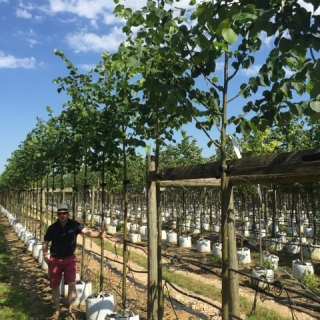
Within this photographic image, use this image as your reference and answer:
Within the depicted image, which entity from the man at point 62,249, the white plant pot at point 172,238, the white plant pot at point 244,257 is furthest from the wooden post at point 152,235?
the white plant pot at point 172,238

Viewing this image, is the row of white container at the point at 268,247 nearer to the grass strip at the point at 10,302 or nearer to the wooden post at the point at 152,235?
the wooden post at the point at 152,235

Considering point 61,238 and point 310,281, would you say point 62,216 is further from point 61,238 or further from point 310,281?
point 310,281

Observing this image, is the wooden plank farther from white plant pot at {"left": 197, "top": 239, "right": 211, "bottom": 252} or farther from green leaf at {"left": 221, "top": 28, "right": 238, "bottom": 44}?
white plant pot at {"left": 197, "top": 239, "right": 211, "bottom": 252}

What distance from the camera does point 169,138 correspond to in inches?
182

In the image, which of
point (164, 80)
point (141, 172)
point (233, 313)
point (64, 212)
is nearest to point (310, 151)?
point (164, 80)

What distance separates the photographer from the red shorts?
5340 millimetres

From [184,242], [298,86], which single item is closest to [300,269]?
[184,242]

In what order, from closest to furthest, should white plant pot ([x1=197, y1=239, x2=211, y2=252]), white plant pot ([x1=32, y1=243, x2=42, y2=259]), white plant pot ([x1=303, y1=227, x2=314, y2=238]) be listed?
white plant pot ([x1=32, y1=243, x2=42, y2=259]) → white plant pot ([x1=197, y1=239, x2=211, y2=252]) → white plant pot ([x1=303, y1=227, x2=314, y2=238])

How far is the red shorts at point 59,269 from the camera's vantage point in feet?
17.5

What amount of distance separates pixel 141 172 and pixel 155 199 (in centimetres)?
2162

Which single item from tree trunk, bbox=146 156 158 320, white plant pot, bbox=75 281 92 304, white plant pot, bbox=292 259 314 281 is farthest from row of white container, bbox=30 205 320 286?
white plant pot, bbox=75 281 92 304

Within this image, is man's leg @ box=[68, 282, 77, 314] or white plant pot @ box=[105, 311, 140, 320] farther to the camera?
man's leg @ box=[68, 282, 77, 314]

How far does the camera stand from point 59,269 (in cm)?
540

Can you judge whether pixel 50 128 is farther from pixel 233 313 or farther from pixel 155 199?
pixel 233 313
